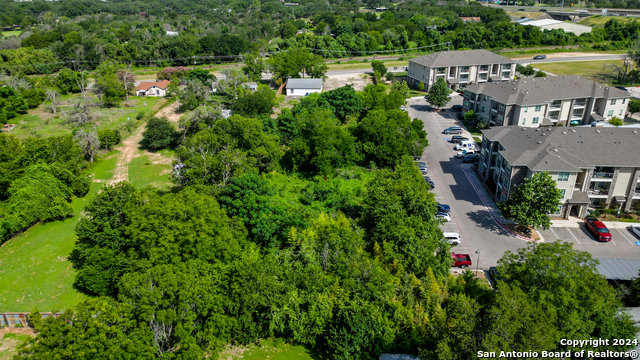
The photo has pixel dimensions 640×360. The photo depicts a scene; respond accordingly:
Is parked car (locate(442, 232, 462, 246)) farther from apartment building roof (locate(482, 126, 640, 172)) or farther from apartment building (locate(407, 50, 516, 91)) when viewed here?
apartment building (locate(407, 50, 516, 91))

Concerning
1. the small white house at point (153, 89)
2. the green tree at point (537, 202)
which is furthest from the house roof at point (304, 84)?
the green tree at point (537, 202)

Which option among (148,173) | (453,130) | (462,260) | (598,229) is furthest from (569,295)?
(148,173)

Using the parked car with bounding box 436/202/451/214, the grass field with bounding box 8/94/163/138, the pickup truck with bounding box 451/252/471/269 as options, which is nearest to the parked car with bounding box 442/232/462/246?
the pickup truck with bounding box 451/252/471/269

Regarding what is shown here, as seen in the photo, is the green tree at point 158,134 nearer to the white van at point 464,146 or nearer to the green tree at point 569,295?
the white van at point 464,146

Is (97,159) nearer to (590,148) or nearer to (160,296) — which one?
(160,296)

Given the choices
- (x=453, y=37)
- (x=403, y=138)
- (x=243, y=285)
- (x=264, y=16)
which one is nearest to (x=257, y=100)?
(x=403, y=138)

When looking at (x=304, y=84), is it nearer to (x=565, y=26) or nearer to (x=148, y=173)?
(x=148, y=173)
